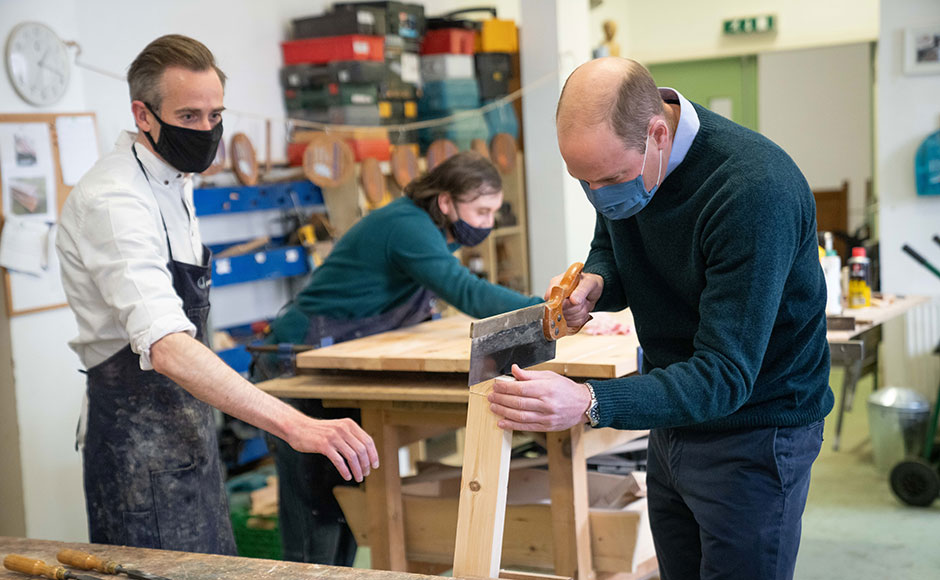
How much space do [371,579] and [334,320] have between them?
167cm

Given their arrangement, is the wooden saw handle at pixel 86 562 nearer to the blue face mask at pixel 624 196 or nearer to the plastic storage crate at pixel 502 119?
the blue face mask at pixel 624 196

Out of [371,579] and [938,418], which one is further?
[938,418]

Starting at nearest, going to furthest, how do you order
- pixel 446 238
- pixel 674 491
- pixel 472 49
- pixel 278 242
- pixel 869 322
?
pixel 674 491, pixel 446 238, pixel 869 322, pixel 278 242, pixel 472 49

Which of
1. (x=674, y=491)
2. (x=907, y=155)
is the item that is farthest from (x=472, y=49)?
(x=674, y=491)

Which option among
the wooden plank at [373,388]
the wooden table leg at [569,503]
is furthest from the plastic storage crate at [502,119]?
the wooden table leg at [569,503]

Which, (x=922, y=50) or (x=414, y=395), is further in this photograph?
(x=922, y=50)

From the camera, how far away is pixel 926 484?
4.58 m

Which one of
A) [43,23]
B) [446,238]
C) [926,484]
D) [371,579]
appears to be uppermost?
[43,23]

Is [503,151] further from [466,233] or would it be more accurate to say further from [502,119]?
[466,233]


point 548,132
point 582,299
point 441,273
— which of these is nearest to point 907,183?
point 548,132

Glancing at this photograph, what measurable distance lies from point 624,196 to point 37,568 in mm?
1352

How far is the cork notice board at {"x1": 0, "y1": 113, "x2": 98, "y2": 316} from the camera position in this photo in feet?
12.7

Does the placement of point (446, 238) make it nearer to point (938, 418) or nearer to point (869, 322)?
point (869, 322)

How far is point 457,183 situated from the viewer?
3.29m
